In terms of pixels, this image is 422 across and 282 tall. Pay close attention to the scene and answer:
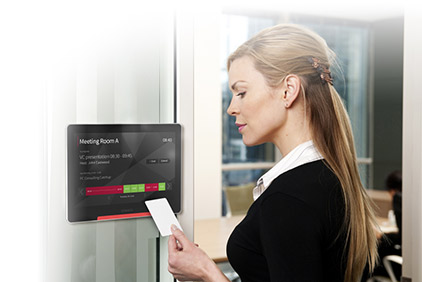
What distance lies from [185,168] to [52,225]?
0.95 feet

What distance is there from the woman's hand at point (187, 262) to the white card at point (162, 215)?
1cm

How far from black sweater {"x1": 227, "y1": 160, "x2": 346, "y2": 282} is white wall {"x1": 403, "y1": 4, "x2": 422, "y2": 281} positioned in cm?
30

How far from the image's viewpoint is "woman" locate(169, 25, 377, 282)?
1.02 m

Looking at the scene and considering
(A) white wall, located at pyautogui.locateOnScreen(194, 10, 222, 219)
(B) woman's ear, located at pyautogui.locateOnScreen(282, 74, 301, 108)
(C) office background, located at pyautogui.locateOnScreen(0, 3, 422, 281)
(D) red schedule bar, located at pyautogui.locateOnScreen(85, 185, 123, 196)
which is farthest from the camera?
(A) white wall, located at pyautogui.locateOnScreen(194, 10, 222, 219)

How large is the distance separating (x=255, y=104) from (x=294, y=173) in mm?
173

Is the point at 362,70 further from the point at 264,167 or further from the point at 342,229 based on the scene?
the point at 342,229

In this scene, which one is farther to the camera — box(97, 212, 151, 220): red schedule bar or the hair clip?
the hair clip

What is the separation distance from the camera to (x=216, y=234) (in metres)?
3.40

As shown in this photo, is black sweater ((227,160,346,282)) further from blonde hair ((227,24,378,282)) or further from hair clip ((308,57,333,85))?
hair clip ((308,57,333,85))

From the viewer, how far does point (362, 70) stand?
6656mm

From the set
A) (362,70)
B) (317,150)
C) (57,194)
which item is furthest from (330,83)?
(362,70)

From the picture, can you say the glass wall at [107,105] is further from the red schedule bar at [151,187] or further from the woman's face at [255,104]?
the woman's face at [255,104]

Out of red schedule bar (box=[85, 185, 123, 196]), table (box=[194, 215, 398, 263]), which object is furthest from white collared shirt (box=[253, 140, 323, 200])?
table (box=[194, 215, 398, 263])

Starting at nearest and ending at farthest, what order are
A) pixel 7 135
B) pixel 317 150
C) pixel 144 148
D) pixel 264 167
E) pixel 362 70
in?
pixel 7 135, pixel 144 148, pixel 317 150, pixel 264 167, pixel 362 70
